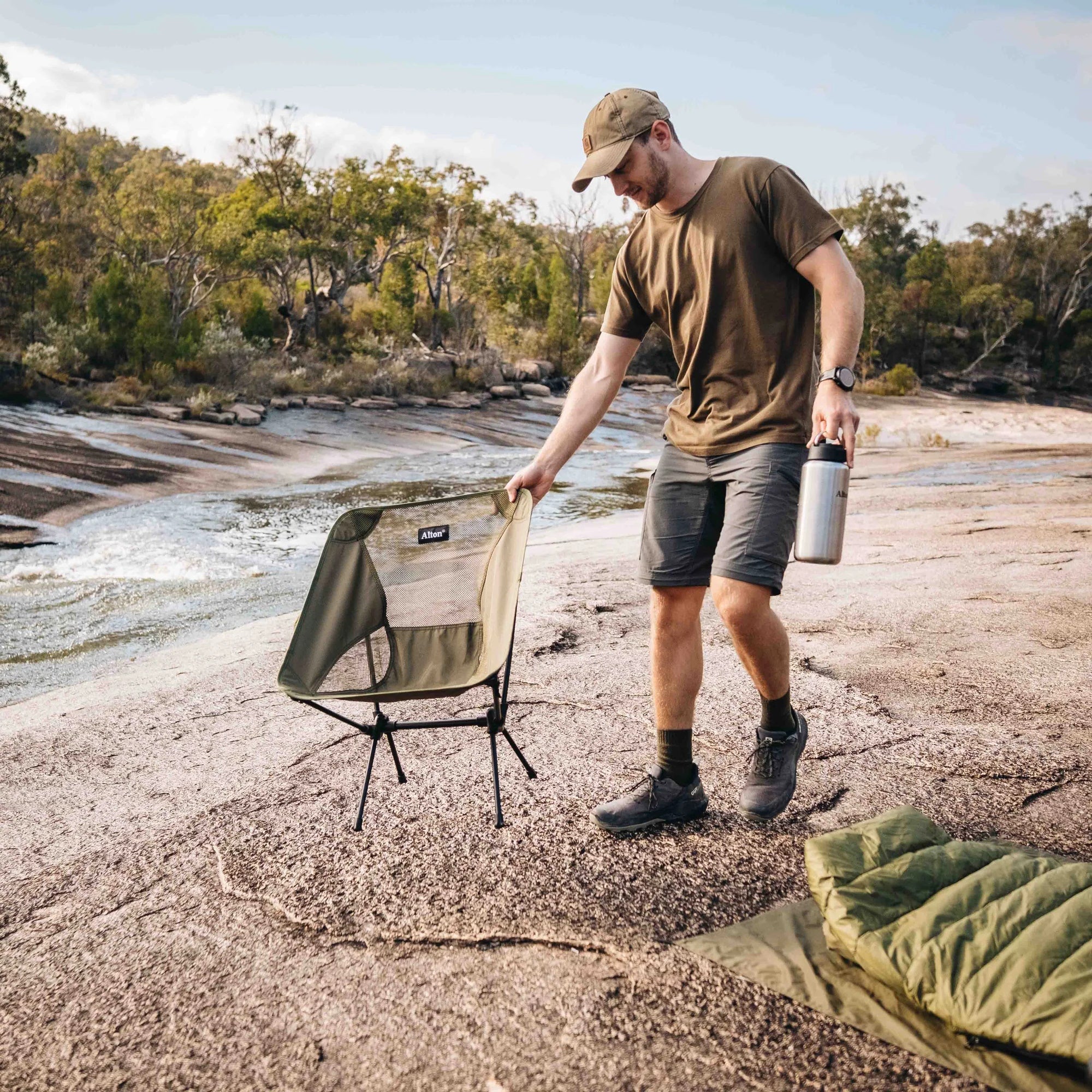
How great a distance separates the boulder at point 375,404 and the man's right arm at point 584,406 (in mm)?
20239

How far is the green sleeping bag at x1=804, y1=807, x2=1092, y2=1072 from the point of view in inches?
67.2

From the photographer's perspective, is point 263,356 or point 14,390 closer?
point 14,390

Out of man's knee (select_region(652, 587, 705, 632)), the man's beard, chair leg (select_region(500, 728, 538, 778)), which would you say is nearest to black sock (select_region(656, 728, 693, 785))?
man's knee (select_region(652, 587, 705, 632))

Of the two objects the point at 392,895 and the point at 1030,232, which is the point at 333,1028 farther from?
the point at 1030,232

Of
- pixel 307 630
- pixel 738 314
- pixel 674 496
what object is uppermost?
pixel 738 314

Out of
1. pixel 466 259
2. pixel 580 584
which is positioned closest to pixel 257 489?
pixel 580 584

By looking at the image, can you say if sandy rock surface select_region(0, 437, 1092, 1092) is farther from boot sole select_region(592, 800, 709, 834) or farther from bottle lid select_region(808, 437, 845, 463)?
bottle lid select_region(808, 437, 845, 463)

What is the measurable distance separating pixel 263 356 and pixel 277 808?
76.5ft

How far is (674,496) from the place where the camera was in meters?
2.69

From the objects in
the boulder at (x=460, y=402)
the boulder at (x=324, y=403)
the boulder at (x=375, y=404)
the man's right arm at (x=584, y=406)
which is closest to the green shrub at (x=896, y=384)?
the boulder at (x=460, y=402)

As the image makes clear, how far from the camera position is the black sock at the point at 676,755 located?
2.68m

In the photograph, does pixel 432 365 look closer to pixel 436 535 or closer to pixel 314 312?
pixel 314 312

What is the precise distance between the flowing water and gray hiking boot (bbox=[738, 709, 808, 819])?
402 centimetres

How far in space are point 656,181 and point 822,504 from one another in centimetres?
92
